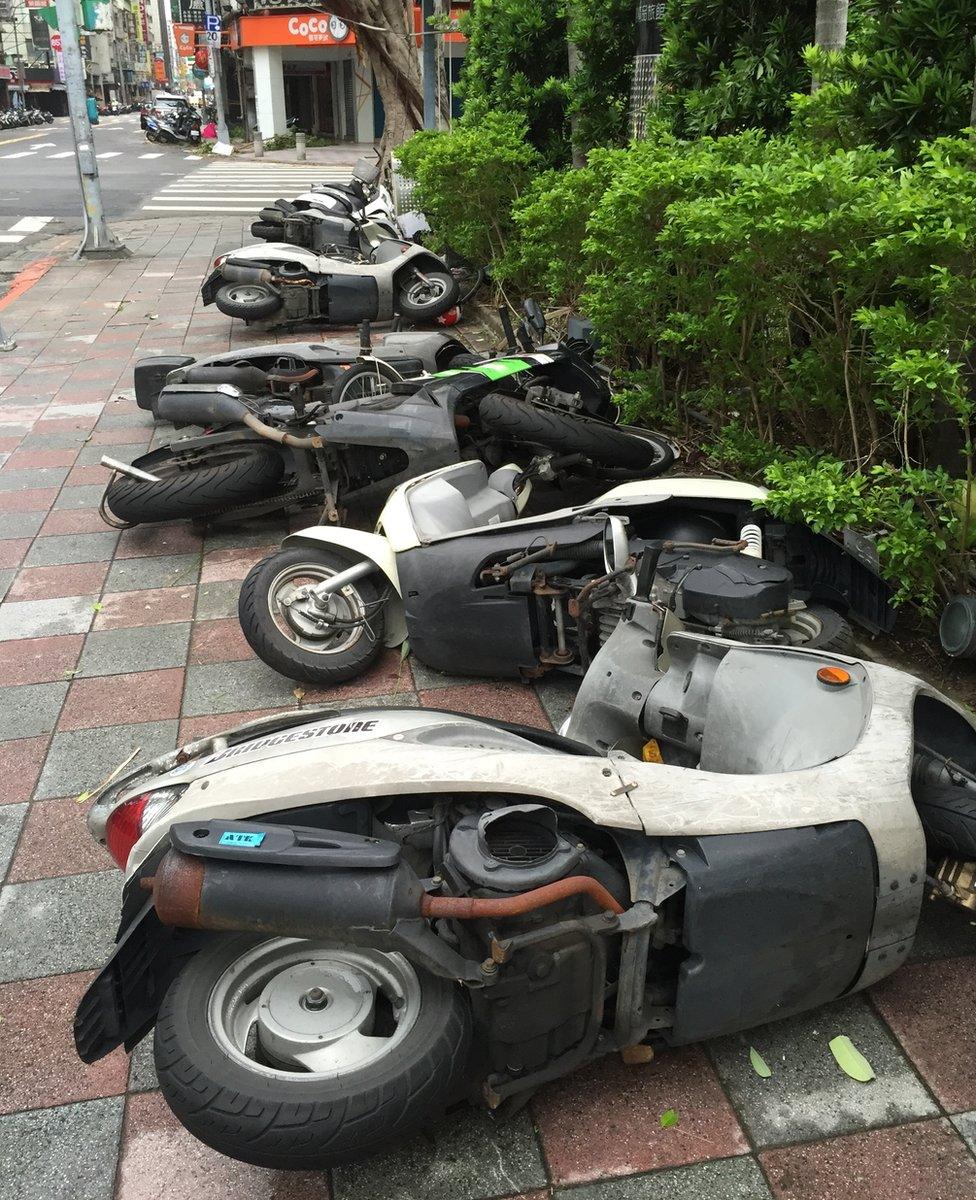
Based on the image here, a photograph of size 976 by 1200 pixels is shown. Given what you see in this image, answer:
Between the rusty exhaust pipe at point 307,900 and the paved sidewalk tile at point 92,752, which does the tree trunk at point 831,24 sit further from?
the rusty exhaust pipe at point 307,900

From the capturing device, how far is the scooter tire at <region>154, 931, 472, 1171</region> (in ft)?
7.09

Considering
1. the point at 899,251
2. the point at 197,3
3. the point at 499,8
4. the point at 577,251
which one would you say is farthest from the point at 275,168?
the point at 197,3

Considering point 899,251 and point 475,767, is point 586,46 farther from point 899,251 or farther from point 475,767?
point 475,767

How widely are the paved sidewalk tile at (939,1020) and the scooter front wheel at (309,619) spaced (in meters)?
2.48

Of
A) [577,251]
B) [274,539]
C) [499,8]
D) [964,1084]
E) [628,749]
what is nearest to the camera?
[964,1084]

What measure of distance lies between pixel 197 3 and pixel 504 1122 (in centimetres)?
7184

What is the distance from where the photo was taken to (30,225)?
1911 centimetres

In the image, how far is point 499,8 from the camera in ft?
39.5

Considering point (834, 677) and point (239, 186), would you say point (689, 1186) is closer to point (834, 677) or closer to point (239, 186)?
point (834, 677)

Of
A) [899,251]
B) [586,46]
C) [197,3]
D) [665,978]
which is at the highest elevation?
[197,3]

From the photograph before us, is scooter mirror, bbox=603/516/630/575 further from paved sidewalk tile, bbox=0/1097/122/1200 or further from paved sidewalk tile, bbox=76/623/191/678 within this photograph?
paved sidewalk tile, bbox=0/1097/122/1200

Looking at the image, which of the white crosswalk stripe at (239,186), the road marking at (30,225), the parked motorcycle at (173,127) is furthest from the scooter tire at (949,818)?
the parked motorcycle at (173,127)

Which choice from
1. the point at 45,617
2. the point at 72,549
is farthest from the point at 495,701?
the point at 72,549

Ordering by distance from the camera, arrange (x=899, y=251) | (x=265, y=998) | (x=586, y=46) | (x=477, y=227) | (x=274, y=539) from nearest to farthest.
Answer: (x=265, y=998)
(x=899, y=251)
(x=274, y=539)
(x=586, y=46)
(x=477, y=227)
